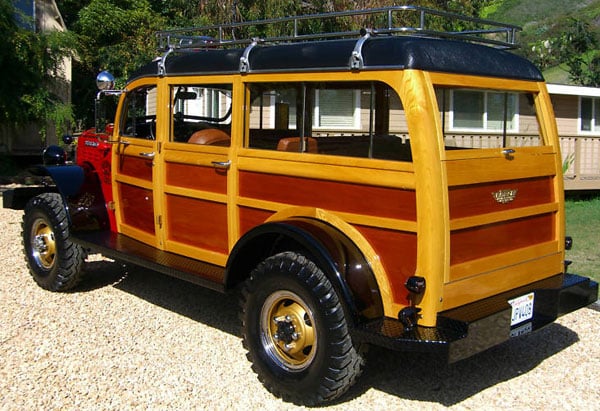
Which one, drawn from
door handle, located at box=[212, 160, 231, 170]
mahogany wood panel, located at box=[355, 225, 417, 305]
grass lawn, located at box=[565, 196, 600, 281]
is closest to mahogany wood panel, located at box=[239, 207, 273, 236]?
door handle, located at box=[212, 160, 231, 170]

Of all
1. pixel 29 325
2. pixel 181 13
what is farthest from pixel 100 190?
pixel 181 13

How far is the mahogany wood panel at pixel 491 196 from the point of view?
394 centimetres

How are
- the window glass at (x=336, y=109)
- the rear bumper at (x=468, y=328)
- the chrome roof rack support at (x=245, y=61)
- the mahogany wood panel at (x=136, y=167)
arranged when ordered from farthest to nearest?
the mahogany wood panel at (x=136, y=167), the chrome roof rack support at (x=245, y=61), the window glass at (x=336, y=109), the rear bumper at (x=468, y=328)

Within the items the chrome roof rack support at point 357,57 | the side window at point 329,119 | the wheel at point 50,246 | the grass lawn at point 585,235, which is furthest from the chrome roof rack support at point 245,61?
the grass lawn at point 585,235

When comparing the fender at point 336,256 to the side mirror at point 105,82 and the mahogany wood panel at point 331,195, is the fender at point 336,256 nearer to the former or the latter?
the mahogany wood panel at point 331,195

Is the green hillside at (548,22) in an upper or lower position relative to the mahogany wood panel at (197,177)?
upper

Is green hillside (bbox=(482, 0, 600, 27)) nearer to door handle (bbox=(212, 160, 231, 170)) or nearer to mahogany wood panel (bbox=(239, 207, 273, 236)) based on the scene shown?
door handle (bbox=(212, 160, 231, 170))

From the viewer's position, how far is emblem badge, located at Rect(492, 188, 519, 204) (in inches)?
166

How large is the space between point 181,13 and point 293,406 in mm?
17315

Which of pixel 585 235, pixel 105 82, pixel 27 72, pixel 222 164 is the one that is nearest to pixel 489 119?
pixel 222 164

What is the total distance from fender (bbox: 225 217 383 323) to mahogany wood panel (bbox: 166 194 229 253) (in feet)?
2.02

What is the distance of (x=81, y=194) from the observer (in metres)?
6.39

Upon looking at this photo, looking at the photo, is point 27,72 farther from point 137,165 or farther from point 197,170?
point 197,170

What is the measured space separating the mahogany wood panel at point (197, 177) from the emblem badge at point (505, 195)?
1885mm
